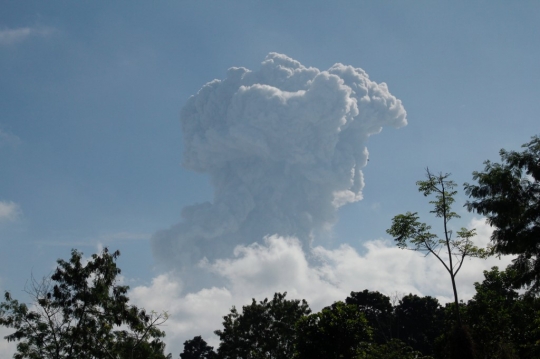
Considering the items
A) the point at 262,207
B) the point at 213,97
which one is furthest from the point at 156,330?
the point at 262,207

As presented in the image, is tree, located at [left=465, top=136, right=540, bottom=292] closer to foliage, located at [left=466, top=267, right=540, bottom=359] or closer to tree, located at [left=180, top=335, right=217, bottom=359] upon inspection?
foliage, located at [left=466, top=267, right=540, bottom=359]

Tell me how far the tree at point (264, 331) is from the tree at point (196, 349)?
1514 cm

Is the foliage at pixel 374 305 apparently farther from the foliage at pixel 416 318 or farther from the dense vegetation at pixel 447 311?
the dense vegetation at pixel 447 311

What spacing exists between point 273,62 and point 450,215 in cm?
7397

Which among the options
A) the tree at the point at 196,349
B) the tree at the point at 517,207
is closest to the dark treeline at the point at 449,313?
the tree at the point at 517,207

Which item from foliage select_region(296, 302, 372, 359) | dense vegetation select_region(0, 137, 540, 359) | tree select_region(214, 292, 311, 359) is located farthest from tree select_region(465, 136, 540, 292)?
tree select_region(214, 292, 311, 359)

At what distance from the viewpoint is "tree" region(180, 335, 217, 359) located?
61781mm

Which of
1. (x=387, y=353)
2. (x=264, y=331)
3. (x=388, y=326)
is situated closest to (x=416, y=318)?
(x=388, y=326)

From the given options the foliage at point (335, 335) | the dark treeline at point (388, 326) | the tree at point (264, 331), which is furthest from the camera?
the tree at point (264, 331)

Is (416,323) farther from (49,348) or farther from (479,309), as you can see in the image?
(49,348)

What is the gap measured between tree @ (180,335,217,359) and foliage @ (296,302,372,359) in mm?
30094

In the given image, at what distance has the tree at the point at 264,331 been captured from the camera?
147ft

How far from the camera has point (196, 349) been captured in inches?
2452

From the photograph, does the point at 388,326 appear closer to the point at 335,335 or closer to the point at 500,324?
the point at 335,335
